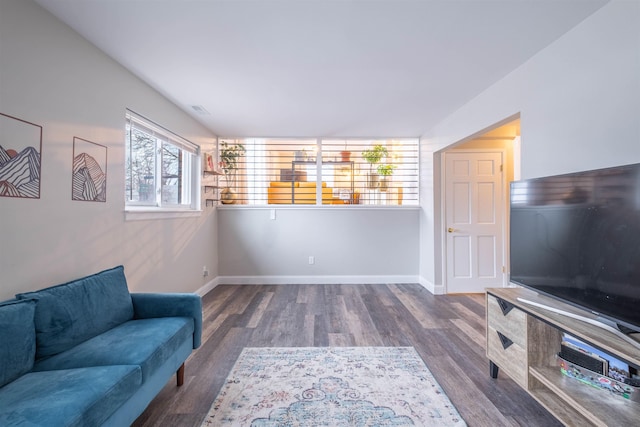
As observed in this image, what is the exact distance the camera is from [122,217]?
7.57ft

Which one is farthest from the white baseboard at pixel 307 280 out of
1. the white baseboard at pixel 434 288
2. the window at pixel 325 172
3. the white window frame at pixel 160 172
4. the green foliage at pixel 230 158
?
the green foliage at pixel 230 158

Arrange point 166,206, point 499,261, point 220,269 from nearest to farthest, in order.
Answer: point 166,206, point 499,261, point 220,269

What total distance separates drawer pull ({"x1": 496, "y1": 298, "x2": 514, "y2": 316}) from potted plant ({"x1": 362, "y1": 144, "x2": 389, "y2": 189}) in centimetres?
288

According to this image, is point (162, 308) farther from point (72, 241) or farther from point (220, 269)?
point (220, 269)

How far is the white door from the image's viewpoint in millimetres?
3865

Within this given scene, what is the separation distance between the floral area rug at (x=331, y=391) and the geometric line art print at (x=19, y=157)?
1.66 m

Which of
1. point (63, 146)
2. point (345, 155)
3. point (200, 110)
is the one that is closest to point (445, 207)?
point (345, 155)

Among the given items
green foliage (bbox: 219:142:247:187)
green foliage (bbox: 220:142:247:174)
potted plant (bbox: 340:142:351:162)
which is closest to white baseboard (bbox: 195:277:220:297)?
green foliage (bbox: 219:142:247:187)

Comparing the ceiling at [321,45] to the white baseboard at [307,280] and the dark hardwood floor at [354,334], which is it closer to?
the dark hardwood floor at [354,334]

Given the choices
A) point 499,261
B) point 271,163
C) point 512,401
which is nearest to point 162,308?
point 512,401

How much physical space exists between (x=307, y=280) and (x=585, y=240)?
3.50m

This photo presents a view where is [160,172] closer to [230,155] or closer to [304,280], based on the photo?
[230,155]

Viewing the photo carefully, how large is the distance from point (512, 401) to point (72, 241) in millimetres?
3063

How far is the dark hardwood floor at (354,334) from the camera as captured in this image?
1.67 metres
